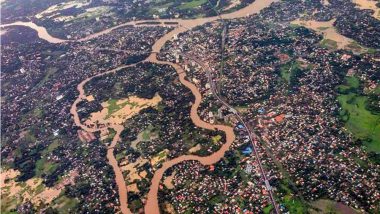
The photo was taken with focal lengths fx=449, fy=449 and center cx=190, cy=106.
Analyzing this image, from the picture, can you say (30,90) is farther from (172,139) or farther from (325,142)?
(325,142)

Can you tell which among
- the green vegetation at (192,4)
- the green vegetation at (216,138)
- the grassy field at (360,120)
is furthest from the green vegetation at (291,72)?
the green vegetation at (192,4)

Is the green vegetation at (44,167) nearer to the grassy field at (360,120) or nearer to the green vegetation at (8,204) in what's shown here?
the green vegetation at (8,204)

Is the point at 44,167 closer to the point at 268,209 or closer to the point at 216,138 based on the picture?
the point at 216,138

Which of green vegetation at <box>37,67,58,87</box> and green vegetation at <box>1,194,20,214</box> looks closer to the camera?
green vegetation at <box>1,194,20,214</box>

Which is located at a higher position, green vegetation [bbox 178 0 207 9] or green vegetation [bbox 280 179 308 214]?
green vegetation [bbox 178 0 207 9]

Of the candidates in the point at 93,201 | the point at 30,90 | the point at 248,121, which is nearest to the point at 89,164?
the point at 93,201

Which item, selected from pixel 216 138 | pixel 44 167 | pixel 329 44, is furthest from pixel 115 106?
pixel 329 44

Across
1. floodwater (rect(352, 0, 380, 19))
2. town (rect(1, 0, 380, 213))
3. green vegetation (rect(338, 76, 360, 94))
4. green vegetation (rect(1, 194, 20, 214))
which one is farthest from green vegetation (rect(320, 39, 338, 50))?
green vegetation (rect(1, 194, 20, 214))

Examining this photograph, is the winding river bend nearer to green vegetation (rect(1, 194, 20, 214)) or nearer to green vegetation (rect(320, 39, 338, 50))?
green vegetation (rect(1, 194, 20, 214))
